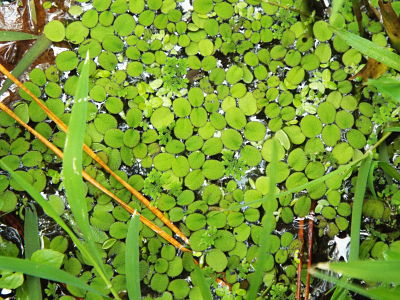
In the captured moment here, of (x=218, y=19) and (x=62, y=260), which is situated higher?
(x=218, y=19)

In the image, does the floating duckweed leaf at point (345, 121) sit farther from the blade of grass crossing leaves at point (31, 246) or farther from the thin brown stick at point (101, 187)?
the blade of grass crossing leaves at point (31, 246)

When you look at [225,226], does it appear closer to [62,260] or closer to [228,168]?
[228,168]

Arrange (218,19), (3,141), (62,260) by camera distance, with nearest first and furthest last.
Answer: (62,260)
(3,141)
(218,19)

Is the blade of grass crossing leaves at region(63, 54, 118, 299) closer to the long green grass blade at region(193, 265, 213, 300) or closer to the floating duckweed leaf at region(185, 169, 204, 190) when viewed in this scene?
the long green grass blade at region(193, 265, 213, 300)

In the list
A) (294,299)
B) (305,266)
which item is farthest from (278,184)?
(294,299)

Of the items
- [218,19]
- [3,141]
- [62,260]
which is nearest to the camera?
[62,260]

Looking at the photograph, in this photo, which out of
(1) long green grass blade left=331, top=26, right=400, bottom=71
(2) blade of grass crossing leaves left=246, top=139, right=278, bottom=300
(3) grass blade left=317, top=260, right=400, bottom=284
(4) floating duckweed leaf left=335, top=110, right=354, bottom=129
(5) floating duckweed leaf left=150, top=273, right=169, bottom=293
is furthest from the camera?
(4) floating duckweed leaf left=335, top=110, right=354, bottom=129

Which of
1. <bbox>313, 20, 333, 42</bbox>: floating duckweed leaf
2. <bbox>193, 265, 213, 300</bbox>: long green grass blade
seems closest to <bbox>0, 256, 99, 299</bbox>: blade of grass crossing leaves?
<bbox>193, 265, 213, 300</bbox>: long green grass blade
